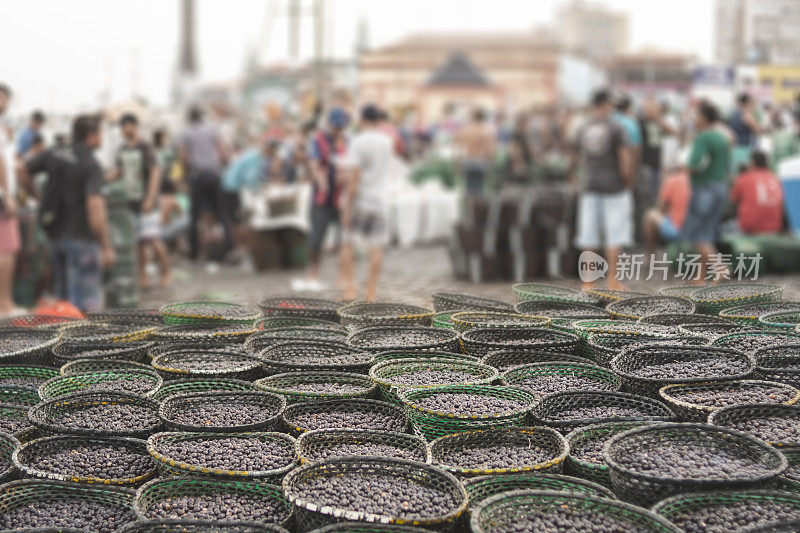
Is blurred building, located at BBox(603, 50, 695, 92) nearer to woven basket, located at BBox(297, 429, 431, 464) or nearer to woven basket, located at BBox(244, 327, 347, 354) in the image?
woven basket, located at BBox(244, 327, 347, 354)

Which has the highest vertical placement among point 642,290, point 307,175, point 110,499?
point 307,175

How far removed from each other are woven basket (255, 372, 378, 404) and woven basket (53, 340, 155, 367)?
0.67 metres

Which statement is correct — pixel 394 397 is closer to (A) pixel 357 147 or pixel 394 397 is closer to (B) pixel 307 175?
(A) pixel 357 147

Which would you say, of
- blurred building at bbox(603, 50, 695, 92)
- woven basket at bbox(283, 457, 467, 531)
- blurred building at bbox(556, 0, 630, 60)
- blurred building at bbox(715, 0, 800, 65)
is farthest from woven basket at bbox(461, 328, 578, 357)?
blurred building at bbox(556, 0, 630, 60)

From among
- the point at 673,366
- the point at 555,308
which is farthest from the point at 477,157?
the point at 673,366

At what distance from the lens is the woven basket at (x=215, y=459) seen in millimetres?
2387

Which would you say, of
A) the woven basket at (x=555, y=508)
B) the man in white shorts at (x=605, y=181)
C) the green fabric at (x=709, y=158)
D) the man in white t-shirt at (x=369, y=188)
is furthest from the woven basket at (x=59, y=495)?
the green fabric at (x=709, y=158)

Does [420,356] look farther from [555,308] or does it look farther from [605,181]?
[605,181]

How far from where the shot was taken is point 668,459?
243cm

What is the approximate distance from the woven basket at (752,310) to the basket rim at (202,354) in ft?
6.91

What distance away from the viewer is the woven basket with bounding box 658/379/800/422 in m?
2.78

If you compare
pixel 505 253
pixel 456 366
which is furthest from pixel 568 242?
pixel 456 366

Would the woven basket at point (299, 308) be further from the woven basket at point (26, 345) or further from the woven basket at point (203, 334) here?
the woven basket at point (26, 345)

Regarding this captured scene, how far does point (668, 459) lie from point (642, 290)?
2.22m
